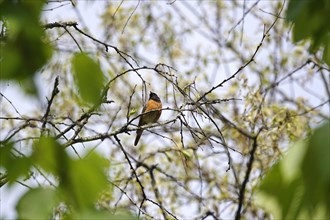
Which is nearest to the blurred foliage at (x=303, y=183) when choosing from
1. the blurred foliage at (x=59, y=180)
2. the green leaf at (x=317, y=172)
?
the green leaf at (x=317, y=172)

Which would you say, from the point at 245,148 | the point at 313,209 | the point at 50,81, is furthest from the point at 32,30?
the point at 245,148

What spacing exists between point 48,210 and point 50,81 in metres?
2.49

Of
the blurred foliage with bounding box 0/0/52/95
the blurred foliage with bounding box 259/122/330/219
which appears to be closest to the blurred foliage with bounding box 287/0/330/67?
the blurred foliage with bounding box 259/122/330/219

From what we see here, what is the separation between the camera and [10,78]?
0.55 meters

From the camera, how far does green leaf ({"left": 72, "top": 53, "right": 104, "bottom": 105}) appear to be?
59 centimetres

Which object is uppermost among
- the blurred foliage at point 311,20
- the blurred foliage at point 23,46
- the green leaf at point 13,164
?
the blurred foliage at point 311,20

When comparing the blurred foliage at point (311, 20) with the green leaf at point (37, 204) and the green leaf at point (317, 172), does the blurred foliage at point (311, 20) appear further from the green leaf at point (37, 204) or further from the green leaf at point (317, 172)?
the green leaf at point (37, 204)

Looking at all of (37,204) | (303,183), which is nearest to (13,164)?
(37,204)

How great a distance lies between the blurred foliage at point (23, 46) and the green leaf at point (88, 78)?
0.15ft

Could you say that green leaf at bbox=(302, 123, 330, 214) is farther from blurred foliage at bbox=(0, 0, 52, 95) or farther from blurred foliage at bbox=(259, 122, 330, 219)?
blurred foliage at bbox=(0, 0, 52, 95)

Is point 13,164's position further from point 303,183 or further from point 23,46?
point 303,183

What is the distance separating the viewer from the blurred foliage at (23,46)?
0.53 metres

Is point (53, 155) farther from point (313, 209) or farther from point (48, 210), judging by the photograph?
point (313, 209)

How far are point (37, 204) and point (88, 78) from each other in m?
0.12
